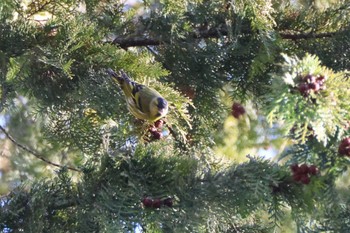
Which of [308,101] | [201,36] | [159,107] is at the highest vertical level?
[201,36]

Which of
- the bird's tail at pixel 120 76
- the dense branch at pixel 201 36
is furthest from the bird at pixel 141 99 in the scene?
the dense branch at pixel 201 36

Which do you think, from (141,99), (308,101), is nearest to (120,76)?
(141,99)

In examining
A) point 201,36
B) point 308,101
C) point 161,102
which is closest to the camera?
point 308,101

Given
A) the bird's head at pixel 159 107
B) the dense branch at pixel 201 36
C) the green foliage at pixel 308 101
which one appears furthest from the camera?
the dense branch at pixel 201 36

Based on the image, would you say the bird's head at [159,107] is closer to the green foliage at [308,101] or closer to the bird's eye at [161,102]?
the bird's eye at [161,102]

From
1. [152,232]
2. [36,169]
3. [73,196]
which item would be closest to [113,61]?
[73,196]

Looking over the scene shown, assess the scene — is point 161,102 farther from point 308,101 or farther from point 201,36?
point 308,101

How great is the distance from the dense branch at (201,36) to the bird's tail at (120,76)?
0.21 metres

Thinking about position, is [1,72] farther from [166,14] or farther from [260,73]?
[260,73]

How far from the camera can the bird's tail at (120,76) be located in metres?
1.56

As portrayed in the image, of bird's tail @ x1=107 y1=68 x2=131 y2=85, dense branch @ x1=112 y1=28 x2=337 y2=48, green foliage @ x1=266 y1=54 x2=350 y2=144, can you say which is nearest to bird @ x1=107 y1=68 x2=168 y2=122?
bird's tail @ x1=107 y1=68 x2=131 y2=85

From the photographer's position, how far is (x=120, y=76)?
61.4 inches

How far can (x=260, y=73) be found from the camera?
5.41 ft

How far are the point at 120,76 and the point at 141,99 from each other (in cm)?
8
